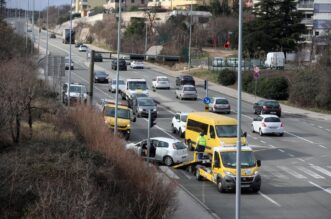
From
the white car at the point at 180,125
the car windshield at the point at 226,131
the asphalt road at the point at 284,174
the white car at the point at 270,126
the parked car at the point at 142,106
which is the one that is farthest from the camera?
the parked car at the point at 142,106

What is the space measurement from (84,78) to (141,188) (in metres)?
61.3

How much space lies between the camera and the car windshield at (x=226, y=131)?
34531mm

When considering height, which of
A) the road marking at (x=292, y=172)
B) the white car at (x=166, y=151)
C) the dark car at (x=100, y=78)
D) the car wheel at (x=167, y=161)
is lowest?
the road marking at (x=292, y=172)

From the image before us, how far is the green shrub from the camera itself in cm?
7731

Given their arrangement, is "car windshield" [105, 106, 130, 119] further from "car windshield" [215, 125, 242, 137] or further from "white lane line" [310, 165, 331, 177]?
"white lane line" [310, 165, 331, 177]

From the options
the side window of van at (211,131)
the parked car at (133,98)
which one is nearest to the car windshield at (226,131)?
the side window of van at (211,131)

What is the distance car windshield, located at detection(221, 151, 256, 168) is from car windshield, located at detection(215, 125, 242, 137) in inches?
241

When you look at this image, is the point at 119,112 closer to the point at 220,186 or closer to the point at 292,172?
the point at 292,172

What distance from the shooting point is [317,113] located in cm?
5884

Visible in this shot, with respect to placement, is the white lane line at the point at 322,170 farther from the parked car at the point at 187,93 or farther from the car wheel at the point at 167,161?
the parked car at the point at 187,93

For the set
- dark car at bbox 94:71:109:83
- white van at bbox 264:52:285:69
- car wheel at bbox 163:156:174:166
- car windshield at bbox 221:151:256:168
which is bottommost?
car wheel at bbox 163:156:174:166

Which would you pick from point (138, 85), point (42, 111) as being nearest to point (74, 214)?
point (42, 111)

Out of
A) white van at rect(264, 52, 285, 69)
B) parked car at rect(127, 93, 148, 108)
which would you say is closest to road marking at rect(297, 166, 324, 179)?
parked car at rect(127, 93, 148, 108)

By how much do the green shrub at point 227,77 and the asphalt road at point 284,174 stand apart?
18.0 metres
